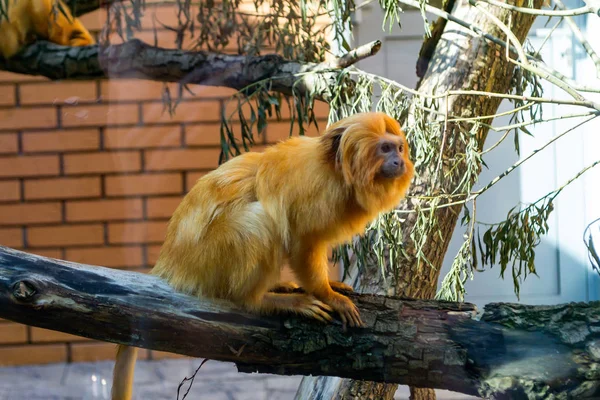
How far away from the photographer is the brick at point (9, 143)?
289 cm

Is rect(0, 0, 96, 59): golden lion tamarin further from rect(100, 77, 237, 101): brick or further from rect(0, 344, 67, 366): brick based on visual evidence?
rect(0, 344, 67, 366): brick

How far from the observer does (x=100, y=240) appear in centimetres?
304

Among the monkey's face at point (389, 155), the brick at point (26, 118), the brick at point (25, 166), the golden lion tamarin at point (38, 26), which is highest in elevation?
the golden lion tamarin at point (38, 26)

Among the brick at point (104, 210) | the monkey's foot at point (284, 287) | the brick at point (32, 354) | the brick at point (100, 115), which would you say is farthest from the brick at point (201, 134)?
the brick at point (32, 354)

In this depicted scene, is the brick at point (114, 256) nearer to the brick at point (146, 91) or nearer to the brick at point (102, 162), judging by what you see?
the brick at point (102, 162)

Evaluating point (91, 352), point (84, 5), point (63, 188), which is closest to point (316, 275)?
point (91, 352)

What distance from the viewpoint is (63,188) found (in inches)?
121

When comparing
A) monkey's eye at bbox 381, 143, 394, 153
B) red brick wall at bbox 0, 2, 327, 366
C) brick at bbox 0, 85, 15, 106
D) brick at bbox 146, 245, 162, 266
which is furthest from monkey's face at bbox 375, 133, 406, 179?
brick at bbox 0, 85, 15, 106

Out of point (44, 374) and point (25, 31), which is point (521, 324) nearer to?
point (44, 374)

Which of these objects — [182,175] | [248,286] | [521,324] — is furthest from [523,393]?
[182,175]

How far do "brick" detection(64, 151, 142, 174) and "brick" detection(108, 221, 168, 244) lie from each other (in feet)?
1.02

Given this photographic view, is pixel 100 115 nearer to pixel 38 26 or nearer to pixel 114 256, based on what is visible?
pixel 38 26

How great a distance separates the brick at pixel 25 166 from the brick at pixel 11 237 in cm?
29

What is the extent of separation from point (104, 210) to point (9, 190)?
0.46 metres
